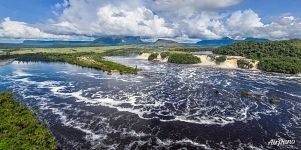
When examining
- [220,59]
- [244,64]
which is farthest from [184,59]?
[244,64]

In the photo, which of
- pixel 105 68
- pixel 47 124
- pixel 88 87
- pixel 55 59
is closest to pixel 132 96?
pixel 88 87

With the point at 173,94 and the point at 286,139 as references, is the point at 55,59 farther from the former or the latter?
the point at 286,139

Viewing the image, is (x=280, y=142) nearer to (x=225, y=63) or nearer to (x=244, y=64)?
(x=244, y=64)

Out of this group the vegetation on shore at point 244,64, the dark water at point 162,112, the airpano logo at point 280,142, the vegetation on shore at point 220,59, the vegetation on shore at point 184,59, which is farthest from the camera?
the vegetation on shore at point 184,59

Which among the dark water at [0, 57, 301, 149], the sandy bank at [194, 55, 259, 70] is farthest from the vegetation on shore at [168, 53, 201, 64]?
the dark water at [0, 57, 301, 149]

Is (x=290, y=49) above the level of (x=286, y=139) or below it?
above

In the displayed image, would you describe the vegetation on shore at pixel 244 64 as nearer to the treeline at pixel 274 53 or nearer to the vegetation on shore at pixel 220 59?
the treeline at pixel 274 53

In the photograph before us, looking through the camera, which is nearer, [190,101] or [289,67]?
[190,101]

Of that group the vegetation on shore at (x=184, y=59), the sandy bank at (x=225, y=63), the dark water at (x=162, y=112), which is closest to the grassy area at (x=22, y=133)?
the dark water at (x=162, y=112)
